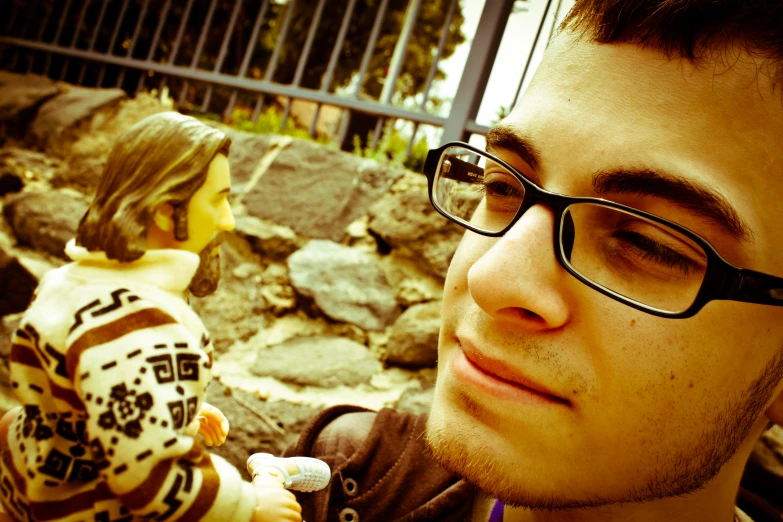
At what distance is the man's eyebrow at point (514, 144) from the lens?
2.91ft

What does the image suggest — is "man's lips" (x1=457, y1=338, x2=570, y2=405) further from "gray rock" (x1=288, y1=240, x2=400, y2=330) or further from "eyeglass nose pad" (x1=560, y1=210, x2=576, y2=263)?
"gray rock" (x1=288, y1=240, x2=400, y2=330)

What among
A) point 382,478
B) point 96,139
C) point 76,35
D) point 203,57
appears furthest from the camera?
point 203,57

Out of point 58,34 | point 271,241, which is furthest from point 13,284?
point 58,34

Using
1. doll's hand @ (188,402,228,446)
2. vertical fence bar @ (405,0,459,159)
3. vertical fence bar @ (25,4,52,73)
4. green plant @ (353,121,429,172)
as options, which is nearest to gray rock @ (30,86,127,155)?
vertical fence bar @ (25,4,52,73)

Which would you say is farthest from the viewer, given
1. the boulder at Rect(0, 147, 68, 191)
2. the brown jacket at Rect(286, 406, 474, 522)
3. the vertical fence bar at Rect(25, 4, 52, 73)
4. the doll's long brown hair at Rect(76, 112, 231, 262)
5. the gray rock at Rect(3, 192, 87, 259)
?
the vertical fence bar at Rect(25, 4, 52, 73)

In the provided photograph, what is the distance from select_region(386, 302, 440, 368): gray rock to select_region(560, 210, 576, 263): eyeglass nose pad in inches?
34.3

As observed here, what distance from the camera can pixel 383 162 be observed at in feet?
6.72

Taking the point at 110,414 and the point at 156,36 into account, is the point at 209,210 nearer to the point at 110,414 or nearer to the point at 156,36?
the point at 110,414

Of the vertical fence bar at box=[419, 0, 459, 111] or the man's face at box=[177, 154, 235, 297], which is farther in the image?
the vertical fence bar at box=[419, 0, 459, 111]

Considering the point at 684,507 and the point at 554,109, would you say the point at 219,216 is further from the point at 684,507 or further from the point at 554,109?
the point at 684,507

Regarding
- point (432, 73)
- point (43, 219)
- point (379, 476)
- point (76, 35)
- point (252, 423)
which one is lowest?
point (252, 423)

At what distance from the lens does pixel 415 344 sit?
5.38 feet

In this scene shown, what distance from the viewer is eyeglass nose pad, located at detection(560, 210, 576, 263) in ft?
2.70

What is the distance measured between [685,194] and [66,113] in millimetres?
2523
